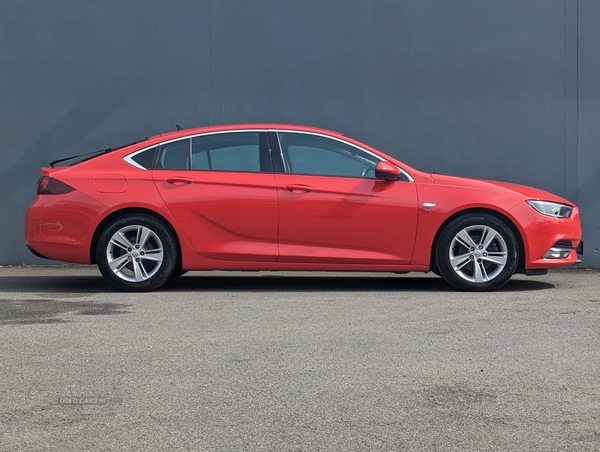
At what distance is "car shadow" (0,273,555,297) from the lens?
9.12m

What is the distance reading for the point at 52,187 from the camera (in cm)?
883

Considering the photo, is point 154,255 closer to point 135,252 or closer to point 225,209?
point 135,252

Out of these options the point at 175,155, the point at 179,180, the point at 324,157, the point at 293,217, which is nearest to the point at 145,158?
the point at 175,155

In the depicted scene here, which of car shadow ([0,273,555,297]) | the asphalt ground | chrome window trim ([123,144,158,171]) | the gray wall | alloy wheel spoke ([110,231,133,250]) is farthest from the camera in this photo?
the gray wall

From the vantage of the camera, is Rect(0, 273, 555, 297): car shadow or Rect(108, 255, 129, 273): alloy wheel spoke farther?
Rect(0, 273, 555, 297): car shadow

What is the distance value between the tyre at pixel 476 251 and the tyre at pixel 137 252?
2.42 m

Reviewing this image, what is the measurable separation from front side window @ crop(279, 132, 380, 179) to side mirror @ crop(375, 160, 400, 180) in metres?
0.13

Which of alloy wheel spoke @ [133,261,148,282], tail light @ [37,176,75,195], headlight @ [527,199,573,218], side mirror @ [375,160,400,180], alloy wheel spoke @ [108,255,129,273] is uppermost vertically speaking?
side mirror @ [375,160,400,180]

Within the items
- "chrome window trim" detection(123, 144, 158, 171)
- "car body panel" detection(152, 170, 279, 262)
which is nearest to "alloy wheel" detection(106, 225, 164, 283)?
"car body panel" detection(152, 170, 279, 262)

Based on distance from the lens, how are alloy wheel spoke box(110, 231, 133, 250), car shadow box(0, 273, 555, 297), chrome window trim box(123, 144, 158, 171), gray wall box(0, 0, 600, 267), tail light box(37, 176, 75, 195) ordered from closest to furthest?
alloy wheel spoke box(110, 231, 133, 250) → tail light box(37, 176, 75, 195) → chrome window trim box(123, 144, 158, 171) → car shadow box(0, 273, 555, 297) → gray wall box(0, 0, 600, 267)

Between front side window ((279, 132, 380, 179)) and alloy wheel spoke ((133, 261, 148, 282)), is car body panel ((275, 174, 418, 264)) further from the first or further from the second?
alloy wheel spoke ((133, 261, 148, 282))

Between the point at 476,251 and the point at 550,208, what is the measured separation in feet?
2.65

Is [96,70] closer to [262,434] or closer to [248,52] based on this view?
[248,52]

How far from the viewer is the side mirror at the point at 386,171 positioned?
8688mm
